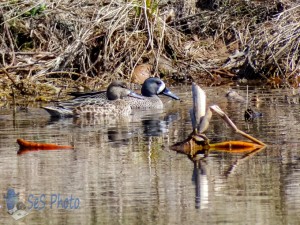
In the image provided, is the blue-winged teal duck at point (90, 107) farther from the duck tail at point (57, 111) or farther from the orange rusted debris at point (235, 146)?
the orange rusted debris at point (235, 146)

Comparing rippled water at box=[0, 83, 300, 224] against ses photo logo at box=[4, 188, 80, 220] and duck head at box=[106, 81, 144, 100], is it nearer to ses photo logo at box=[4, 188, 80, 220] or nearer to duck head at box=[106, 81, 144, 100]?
ses photo logo at box=[4, 188, 80, 220]

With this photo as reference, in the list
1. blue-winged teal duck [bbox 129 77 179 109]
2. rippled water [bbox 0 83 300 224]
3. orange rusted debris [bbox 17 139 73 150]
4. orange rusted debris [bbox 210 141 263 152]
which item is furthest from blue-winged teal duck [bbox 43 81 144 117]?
orange rusted debris [bbox 210 141 263 152]

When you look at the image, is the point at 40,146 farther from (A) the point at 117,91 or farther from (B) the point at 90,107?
(A) the point at 117,91

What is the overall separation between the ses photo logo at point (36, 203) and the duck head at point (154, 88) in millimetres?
6614

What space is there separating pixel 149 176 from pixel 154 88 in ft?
20.2

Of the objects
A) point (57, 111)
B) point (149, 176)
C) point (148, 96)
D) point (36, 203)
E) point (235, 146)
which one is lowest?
point (36, 203)

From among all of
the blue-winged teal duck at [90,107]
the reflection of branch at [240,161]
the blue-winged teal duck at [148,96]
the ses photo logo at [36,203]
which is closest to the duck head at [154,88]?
the blue-winged teal duck at [148,96]

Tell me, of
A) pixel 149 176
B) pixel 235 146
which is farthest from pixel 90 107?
pixel 149 176

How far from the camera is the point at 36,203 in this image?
19.7ft

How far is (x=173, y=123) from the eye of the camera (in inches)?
399

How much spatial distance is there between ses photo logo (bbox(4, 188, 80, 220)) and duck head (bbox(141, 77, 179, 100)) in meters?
6.61

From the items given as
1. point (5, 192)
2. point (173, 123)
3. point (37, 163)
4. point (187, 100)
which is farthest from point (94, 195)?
point (187, 100)

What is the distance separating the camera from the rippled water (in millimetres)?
5688

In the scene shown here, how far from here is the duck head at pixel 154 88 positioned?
503 inches
